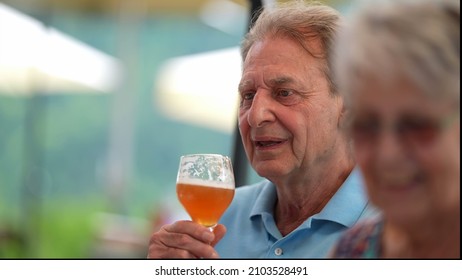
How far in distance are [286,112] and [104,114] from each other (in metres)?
5.14

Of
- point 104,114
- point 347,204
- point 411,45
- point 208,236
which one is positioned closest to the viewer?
point 411,45

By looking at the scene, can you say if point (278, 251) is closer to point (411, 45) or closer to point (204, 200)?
point (204, 200)

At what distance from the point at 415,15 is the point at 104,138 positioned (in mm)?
6103

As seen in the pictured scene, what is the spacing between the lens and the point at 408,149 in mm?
636

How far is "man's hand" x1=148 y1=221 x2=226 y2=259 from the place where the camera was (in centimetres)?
121

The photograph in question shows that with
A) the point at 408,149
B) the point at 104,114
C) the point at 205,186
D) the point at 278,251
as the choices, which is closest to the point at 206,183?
the point at 205,186

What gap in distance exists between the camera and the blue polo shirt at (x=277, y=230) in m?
1.37

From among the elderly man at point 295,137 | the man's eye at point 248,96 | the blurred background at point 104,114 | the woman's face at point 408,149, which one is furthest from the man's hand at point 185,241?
the blurred background at point 104,114

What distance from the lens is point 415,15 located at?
627mm

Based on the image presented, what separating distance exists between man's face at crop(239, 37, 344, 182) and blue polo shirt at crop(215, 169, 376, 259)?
0.10 m

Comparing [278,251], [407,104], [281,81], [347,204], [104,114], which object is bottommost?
[104,114]

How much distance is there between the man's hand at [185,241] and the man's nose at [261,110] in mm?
254

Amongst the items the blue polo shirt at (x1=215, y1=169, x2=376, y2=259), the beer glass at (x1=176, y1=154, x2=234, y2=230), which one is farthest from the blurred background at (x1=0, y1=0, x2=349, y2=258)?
the beer glass at (x1=176, y1=154, x2=234, y2=230)
